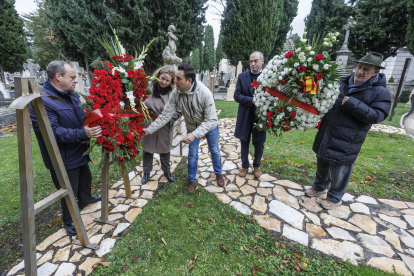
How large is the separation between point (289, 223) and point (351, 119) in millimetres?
1742

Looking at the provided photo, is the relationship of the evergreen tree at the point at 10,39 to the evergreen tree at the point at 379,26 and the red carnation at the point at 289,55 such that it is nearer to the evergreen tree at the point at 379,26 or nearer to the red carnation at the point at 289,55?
the red carnation at the point at 289,55

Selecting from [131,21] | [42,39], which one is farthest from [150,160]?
[42,39]

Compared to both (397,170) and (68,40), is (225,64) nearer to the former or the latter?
(68,40)

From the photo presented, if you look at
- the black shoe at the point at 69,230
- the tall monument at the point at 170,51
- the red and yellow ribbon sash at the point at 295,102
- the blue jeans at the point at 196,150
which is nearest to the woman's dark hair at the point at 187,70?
the blue jeans at the point at 196,150

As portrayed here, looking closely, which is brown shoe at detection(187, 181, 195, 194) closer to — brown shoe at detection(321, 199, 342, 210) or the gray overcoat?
the gray overcoat

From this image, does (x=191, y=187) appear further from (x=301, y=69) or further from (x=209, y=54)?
(x=209, y=54)

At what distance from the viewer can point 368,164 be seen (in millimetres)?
4699

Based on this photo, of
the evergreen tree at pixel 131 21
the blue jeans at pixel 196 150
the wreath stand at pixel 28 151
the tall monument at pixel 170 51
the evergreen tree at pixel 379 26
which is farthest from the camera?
the evergreen tree at pixel 379 26

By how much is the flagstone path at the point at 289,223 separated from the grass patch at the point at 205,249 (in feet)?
0.57

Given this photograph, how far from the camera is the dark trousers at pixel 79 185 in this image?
2501 mm

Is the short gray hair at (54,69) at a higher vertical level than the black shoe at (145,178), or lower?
higher

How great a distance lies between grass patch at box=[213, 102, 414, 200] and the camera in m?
3.78

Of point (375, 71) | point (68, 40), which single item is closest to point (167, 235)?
point (375, 71)

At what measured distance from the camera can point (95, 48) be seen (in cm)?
1164
